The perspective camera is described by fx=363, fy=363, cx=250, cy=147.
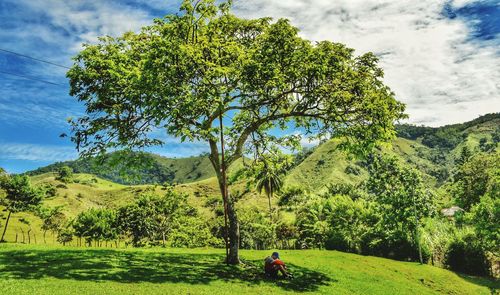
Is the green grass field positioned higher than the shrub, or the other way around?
the green grass field

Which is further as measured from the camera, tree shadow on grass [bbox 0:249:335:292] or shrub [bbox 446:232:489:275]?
shrub [bbox 446:232:489:275]

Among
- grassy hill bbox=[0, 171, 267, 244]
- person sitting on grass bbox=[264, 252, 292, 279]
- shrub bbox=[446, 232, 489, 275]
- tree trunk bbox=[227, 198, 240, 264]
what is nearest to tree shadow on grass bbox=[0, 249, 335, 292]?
person sitting on grass bbox=[264, 252, 292, 279]

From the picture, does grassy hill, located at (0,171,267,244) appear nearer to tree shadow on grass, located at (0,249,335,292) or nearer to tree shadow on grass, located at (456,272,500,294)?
tree shadow on grass, located at (456,272,500,294)

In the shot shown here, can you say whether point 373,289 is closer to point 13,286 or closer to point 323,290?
point 323,290

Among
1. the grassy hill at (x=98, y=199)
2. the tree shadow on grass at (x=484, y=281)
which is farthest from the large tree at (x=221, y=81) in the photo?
the grassy hill at (x=98, y=199)

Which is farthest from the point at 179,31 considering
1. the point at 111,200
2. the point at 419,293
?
the point at 111,200

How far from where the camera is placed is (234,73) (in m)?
21.9

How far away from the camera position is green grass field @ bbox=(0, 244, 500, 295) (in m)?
17.2

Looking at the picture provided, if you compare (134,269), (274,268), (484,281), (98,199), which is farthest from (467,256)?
(98,199)

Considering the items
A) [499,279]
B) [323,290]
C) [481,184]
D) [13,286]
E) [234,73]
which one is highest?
[234,73]

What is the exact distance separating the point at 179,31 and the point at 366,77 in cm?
1231

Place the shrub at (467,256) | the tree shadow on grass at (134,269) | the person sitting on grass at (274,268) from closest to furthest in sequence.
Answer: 1. the tree shadow on grass at (134,269)
2. the person sitting on grass at (274,268)
3. the shrub at (467,256)

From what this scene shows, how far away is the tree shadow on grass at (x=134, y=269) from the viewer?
19.0 metres

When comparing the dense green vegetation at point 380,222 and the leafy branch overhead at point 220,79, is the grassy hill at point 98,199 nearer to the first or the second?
the dense green vegetation at point 380,222
